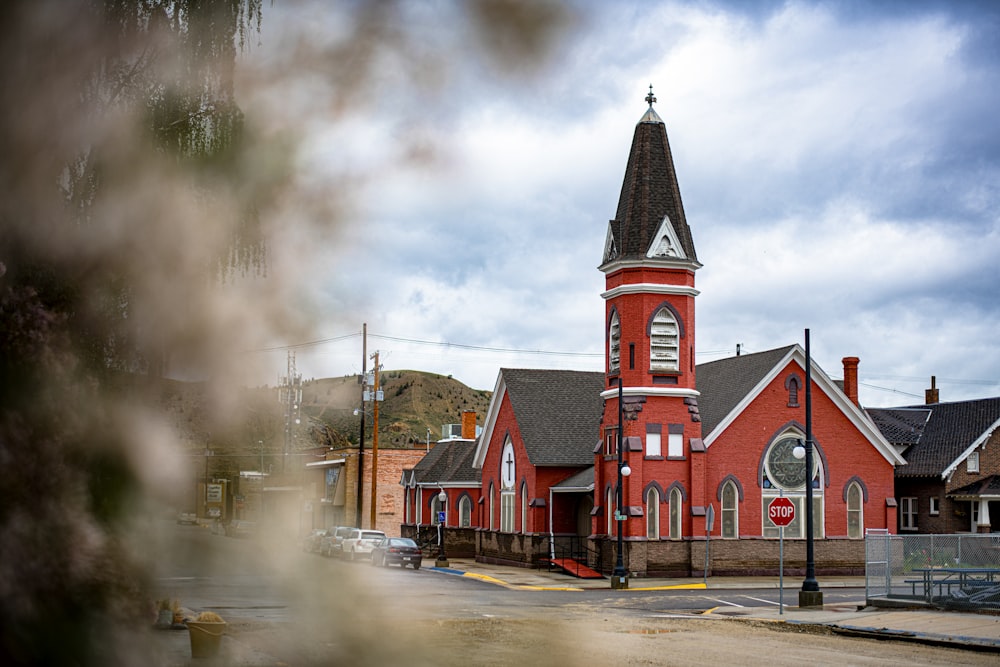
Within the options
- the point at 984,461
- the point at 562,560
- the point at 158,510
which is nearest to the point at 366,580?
the point at 158,510

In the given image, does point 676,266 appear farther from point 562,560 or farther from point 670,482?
point 562,560

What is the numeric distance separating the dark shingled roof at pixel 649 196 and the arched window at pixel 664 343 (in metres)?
2.60

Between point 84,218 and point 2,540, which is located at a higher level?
point 84,218

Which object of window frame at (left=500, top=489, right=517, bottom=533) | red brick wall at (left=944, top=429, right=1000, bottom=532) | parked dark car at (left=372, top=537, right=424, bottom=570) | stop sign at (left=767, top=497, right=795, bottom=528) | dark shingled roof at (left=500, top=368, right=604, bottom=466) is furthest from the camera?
window frame at (left=500, top=489, right=517, bottom=533)

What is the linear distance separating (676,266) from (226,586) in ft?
124

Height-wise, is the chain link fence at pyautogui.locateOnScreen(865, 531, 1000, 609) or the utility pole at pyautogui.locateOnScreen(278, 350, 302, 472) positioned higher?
the utility pole at pyautogui.locateOnScreen(278, 350, 302, 472)

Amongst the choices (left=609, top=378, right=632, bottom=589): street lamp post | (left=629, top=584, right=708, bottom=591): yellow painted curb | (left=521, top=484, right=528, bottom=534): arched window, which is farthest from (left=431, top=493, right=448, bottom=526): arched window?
(left=629, top=584, right=708, bottom=591): yellow painted curb

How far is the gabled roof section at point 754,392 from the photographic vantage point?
46031 mm

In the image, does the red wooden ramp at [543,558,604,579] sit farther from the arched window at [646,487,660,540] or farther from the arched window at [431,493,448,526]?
the arched window at [431,493,448,526]

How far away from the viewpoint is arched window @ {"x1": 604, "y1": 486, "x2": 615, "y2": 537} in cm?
4484

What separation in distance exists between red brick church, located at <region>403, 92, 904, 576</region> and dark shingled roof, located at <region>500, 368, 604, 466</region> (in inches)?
17.9

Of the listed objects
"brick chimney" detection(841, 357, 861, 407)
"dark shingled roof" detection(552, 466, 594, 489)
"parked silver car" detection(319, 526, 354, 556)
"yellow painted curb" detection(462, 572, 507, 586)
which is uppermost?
"brick chimney" detection(841, 357, 861, 407)

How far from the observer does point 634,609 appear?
29.5m

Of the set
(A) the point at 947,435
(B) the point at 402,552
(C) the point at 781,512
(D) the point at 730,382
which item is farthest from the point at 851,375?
(C) the point at 781,512
